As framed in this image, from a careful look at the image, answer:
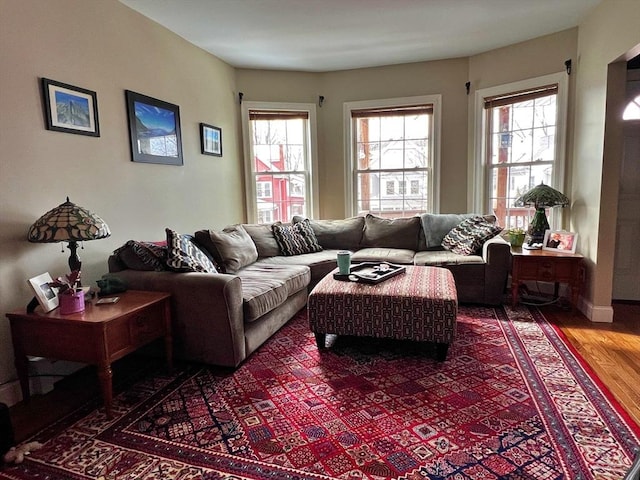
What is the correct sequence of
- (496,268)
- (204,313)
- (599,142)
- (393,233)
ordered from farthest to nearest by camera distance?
(393,233) → (496,268) → (599,142) → (204,313)

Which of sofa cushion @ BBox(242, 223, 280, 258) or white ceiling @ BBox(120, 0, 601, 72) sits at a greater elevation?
white ceiling @ BBox(120, 0, 601, 72)

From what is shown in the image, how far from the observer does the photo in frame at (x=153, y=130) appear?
303cm

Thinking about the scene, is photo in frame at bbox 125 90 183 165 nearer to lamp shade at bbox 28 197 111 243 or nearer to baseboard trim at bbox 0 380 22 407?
lamp shade at bbox 28 197 111 243

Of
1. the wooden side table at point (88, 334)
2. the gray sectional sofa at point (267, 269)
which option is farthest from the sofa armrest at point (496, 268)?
the wooden side table at point (88, 334)

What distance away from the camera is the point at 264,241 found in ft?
13.4

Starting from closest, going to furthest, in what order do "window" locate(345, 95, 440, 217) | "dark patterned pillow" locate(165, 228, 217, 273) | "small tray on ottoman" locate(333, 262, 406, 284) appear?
"dark patterned pillow" locate(165, 228, 217, 273) → "small tray on ottoman" locate(333, 262, 406, 284) → "window" locate(345, 95, 440, 217)

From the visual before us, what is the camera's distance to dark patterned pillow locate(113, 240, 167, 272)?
2.62m

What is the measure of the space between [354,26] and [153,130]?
196 cm

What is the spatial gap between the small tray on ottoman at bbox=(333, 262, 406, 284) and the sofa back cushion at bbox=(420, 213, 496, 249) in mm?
1219

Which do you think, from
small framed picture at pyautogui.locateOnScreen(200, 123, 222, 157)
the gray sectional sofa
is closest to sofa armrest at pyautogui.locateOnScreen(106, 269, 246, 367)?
the gray sectional sofa

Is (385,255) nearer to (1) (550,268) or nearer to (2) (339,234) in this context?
(2) (339,234)

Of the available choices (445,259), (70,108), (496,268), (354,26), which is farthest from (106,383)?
(354,26)

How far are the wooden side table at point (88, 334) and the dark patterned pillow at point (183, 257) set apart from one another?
0.35 metres

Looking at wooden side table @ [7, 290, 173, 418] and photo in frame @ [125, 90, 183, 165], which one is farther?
photo in frame @ [125, 90, 183, 165]
